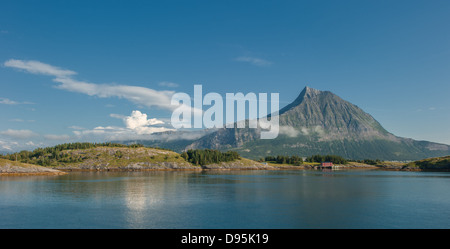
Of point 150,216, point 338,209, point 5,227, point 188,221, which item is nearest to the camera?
point 5,227

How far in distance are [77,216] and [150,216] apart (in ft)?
56.3

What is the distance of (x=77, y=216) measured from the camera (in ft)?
222

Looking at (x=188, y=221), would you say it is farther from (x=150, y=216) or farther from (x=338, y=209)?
(x=338, y=209)

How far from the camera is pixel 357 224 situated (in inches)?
2411

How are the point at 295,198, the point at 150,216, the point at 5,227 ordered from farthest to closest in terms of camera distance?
the point at 295,198 < the point at 150,216 < the point at 5,227

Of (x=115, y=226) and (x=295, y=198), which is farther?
(x=295, y=198)
